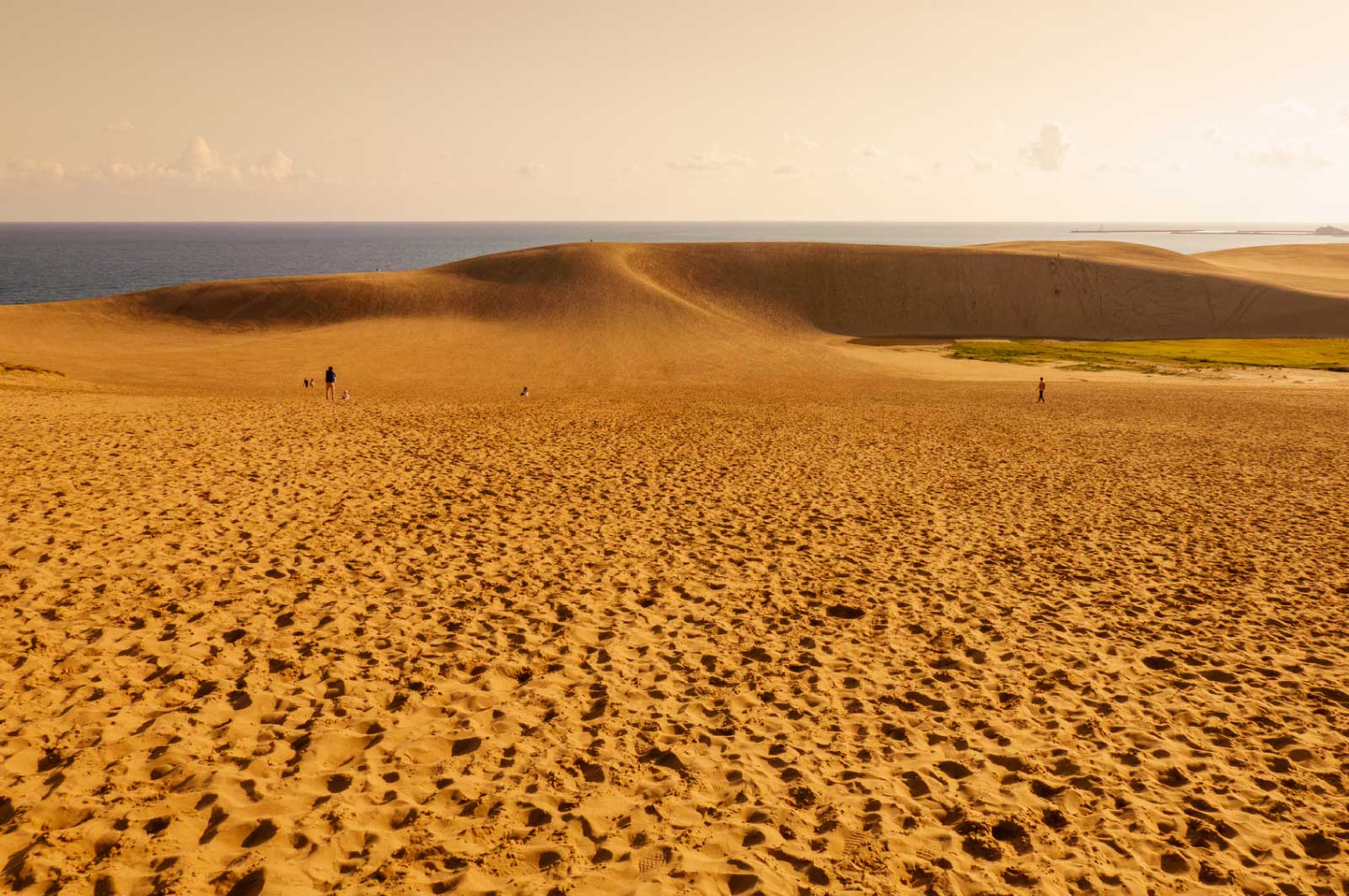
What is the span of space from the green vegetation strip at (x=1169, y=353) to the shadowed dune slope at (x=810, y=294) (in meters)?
7.41

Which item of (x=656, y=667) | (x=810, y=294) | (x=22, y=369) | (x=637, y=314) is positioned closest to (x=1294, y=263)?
(x=810, y=294)

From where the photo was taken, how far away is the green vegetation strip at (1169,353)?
154 feet

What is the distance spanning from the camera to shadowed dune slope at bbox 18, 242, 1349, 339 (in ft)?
201

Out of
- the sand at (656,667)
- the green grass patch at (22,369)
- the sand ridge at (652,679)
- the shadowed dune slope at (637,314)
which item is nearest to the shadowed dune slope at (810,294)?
the shadowed dune slope at (637,314)

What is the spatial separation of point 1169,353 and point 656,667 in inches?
2166

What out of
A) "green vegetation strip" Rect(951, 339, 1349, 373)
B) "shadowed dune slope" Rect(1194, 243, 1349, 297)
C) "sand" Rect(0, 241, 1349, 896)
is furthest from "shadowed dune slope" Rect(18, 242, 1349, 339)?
"sand" Rect(0, 241, 1349, 896)

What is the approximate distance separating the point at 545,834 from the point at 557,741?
4.07 ft

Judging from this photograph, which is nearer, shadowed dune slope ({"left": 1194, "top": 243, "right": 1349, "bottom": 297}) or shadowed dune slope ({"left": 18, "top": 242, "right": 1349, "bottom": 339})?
shadowed dune slope ({"left": 18, "top": 242, "right": 1349, "bottom": 339})

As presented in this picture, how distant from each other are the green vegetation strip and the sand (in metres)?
30.6

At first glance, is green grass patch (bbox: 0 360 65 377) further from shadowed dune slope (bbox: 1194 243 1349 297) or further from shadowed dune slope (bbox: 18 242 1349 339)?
shadowed dune slope (bbox: 1194 243 1349 297)

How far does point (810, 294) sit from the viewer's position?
69812 millimetres

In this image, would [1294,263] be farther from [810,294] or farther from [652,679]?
[652,679]

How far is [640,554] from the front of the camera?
467 inches

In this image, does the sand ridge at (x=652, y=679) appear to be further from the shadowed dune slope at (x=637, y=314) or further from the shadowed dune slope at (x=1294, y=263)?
the shadowed dune slope at (x=1294, y=263)
